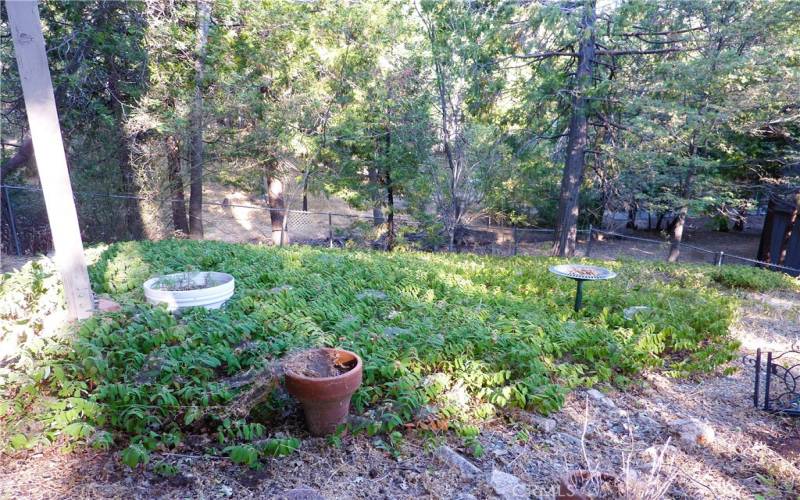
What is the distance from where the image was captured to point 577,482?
1.92 m

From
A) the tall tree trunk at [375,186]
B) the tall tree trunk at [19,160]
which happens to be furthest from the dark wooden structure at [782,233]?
the tall tree trunk at [19,160]

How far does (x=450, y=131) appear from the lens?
9.83 metres

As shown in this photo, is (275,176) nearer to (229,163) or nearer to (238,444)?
(229,163)

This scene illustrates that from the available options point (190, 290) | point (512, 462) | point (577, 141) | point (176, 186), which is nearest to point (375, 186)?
point (176, 186)

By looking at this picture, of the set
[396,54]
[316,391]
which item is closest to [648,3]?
[396,54]

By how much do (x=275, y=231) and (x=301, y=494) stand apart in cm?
1091

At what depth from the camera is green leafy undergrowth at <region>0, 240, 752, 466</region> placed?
2.33 m

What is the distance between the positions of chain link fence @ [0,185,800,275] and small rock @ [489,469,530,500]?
832 centimetres

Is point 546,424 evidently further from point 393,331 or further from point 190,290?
point 190,290

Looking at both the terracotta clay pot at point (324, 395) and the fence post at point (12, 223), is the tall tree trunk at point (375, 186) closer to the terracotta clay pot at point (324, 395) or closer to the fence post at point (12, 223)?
the fence post at point (12, 223)

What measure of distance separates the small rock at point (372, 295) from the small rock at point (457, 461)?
2203 millimetres

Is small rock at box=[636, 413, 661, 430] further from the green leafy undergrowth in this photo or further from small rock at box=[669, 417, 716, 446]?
the green leafy undergrowth

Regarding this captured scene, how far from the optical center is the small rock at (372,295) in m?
4.64

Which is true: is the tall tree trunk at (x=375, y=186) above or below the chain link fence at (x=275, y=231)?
above
